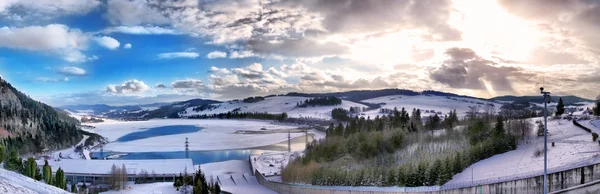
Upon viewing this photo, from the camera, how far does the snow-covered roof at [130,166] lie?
49.9 m

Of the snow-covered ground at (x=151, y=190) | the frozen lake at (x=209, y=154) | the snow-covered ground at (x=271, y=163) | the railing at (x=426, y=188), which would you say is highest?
the railing at (x=426, y=188)

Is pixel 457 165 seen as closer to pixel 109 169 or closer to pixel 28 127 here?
pixel 109 169

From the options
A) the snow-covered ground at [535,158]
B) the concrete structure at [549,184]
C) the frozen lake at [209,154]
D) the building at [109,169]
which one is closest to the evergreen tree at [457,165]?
the snow-covered ground at [535,158]

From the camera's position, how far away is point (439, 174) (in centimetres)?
3114

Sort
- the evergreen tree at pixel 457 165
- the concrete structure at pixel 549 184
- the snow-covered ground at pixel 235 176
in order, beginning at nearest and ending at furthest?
the concrete structure at pixel 549 184 → the evergreen tree at pixel 457 165 → the snow-covered ground at pixel 235 176

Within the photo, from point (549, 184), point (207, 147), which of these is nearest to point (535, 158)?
point (549, 184)

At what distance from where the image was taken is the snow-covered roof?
1965 inches

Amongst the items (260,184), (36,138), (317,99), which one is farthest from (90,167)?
(317,99)

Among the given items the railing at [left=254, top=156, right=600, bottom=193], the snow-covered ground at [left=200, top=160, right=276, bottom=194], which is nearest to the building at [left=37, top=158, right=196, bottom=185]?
the snow-covered ground at [left=200, top=160, right=276, bottom=194]

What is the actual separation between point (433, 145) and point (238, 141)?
A: 50.0 m

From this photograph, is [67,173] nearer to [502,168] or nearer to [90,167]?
[90,167]

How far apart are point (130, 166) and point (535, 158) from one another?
4223 centimetres

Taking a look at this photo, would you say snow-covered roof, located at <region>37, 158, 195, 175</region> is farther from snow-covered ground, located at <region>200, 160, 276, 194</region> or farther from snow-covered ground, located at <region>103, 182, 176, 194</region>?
snow-covered ground, located at <region>103, 182, 176, 194</region>

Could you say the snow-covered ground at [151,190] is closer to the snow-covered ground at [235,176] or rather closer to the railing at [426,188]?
the snow-covered ground at [235,176]
